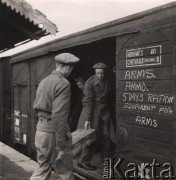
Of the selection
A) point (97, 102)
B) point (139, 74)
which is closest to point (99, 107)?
point (97, 102)

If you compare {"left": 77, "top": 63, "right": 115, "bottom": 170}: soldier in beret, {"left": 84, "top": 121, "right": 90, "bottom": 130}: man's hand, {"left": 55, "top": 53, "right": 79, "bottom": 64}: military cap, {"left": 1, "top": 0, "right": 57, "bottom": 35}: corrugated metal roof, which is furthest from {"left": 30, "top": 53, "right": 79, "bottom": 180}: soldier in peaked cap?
{"left": 77, "top": 63, "right": 115, "bottom": 170}: soldier in beret

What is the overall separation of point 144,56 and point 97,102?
8.20 feet

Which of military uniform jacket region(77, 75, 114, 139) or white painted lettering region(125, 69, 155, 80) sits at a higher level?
white painted lettering region(125, 69, 155, 80)

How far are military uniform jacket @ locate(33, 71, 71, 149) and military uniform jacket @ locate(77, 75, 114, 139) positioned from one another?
2650mm

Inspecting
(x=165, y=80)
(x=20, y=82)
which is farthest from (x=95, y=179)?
(x=20, y=82)

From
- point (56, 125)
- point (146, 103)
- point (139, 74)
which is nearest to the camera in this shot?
point (56, 125)

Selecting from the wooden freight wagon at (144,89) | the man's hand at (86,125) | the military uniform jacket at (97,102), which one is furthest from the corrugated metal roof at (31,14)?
the man's hand at (86,125)

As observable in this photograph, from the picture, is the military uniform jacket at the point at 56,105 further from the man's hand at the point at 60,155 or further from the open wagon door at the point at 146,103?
the open wagon door at the point at 146,103

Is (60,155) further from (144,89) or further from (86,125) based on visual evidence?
(86,125)

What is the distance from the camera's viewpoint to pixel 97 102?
22.8ft

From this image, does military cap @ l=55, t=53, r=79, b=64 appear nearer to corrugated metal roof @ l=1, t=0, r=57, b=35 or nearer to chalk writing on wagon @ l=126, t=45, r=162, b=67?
chalk writing on wagon @ l=126, t=45, r=162, b=67

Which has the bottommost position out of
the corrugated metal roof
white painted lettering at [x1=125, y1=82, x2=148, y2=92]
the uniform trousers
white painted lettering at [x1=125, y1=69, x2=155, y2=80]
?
the uniform trousers

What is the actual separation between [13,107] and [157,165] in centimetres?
801

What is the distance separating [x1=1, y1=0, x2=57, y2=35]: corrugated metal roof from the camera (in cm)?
521
